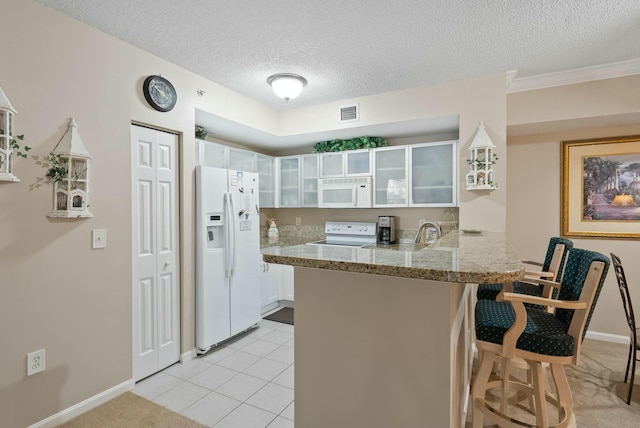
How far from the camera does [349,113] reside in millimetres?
3617

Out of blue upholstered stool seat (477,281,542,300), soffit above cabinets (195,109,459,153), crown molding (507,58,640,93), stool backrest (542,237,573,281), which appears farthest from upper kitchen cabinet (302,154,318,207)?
stool backrest (542,237,573,281)

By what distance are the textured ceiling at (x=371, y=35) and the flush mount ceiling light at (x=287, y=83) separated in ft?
0.27

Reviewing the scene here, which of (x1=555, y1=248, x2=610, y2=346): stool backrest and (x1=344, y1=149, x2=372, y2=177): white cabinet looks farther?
(x1=344, y1=149, x2=372, y2=177): white cabinet

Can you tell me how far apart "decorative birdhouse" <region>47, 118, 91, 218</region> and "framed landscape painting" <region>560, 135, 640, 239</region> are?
4379 millimetres

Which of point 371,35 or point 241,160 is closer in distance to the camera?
point 371,35

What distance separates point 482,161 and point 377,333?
7.47ft

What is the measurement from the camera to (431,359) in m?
1.20

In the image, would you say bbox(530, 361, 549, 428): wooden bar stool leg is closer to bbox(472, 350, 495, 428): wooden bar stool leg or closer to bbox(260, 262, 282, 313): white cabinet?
bbox(472, 350, 495, 428): wooden bar stool leg

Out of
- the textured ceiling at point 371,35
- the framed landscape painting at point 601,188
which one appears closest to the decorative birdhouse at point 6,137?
the textured ceiling at point 371,35

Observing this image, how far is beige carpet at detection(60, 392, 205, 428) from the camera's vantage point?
2.05 meters

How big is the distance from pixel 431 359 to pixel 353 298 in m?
0.36

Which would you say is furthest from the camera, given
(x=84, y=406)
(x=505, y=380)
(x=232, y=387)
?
(x=232, y=387)

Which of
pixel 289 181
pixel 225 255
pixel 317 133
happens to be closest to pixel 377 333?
pixel 225 255

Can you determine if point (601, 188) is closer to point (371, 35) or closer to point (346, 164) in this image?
point (346, 164)
